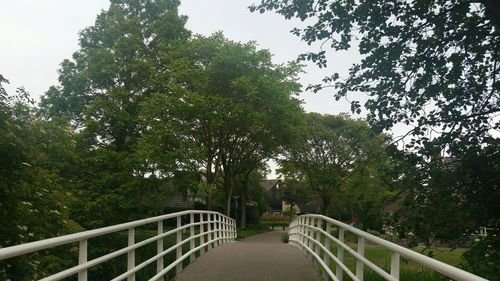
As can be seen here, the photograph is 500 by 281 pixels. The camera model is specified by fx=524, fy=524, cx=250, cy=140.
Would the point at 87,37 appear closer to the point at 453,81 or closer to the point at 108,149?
the point at 108,149

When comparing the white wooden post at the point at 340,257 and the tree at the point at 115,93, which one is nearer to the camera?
the white wooden post at the point at 340,257

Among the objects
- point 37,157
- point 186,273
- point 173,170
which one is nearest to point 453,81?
point 186,273

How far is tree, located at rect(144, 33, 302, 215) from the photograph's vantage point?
23.8 metres

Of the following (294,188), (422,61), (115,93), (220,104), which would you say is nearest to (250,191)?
(294,188)

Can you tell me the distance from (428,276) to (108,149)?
19942 millimetres

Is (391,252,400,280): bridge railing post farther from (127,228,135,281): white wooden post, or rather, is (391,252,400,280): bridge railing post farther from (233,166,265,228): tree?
(233,166,265,228): tree

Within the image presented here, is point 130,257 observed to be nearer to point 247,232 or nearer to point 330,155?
point 247,232

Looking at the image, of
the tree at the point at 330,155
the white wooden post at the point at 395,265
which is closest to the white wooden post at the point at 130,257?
the white wooden post at the point at 395,265

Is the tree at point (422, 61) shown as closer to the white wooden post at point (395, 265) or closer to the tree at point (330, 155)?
the white wooden post at point (395, 265)

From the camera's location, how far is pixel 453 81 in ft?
32.8

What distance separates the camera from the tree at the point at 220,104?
936 inches

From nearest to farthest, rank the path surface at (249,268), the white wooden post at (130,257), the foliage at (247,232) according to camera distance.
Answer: the white wooden post at (130,257), the path surface at (249,268), the foliage at (247,232)

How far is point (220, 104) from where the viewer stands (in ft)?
80.8

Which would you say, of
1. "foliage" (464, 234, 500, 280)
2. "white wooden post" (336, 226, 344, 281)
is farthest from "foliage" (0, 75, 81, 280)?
"foliage" (464, 234, 500, 280)
